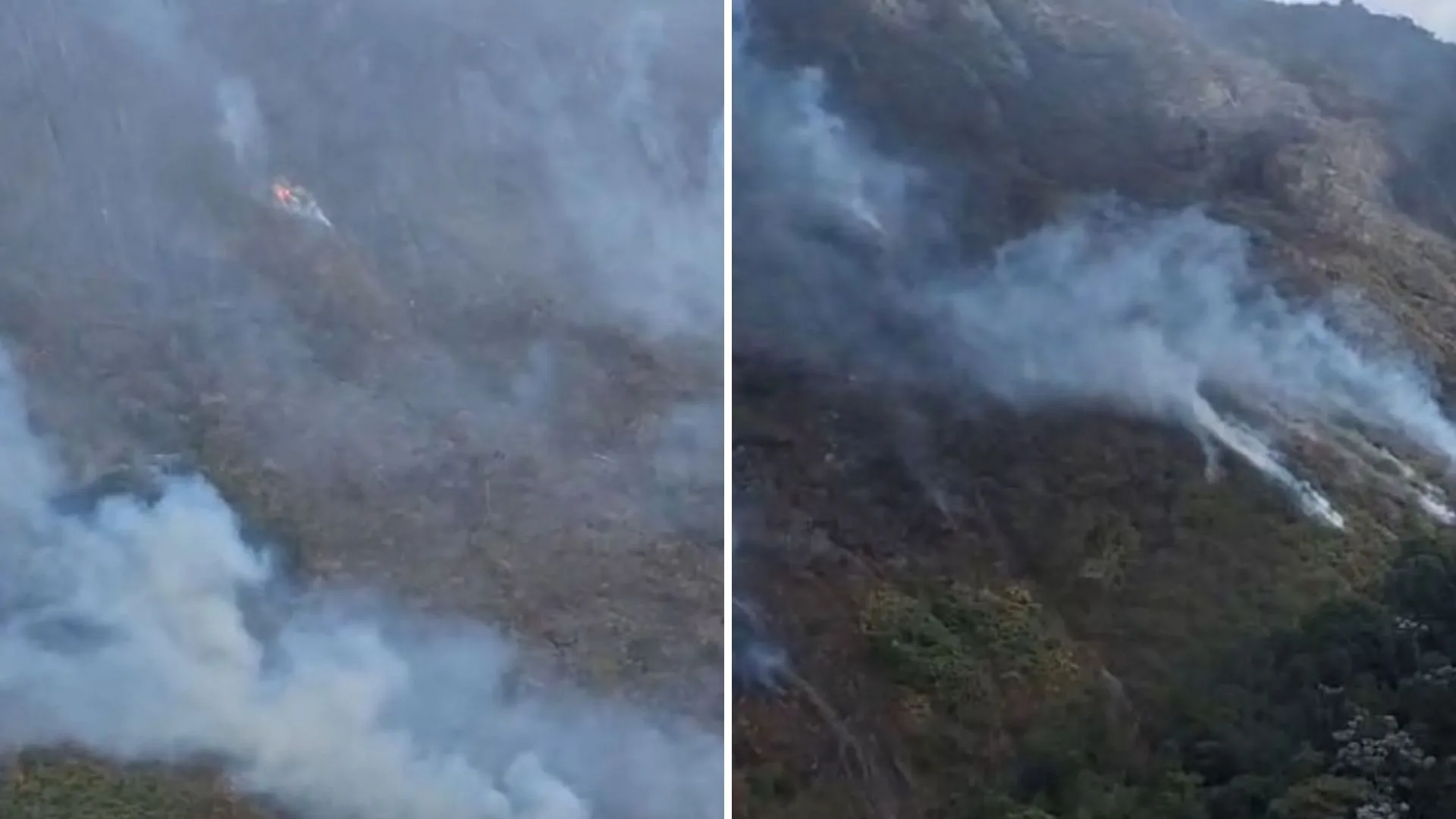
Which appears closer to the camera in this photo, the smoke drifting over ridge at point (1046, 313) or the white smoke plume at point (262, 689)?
the white smoke plume at point (262, 689)

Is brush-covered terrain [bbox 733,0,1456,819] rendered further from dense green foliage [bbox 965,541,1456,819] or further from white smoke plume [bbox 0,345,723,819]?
white smoke plume [bbox 0,345,723,819]

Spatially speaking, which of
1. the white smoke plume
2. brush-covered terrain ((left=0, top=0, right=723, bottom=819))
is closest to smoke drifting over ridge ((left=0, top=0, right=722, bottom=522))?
brush-covered terrain ((left=0, top=0, right=723, bottom=819))

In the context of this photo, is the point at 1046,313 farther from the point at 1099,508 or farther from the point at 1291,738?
the point at 1291,738

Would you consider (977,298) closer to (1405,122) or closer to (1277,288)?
(1277,288)

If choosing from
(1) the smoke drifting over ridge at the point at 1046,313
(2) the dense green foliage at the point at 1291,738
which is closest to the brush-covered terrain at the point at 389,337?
(1) the smoke drifting over ridge at the point at 1046,313

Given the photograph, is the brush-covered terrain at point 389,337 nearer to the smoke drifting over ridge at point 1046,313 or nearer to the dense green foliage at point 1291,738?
the smoke drifting over ridge at point 1046,313

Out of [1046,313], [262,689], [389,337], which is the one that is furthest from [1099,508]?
[262,689]
